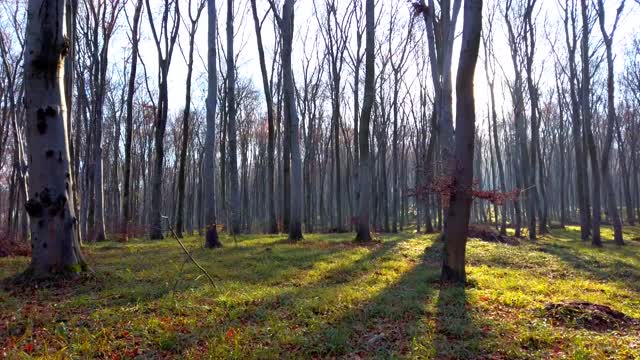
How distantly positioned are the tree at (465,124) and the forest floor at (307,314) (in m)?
1.14

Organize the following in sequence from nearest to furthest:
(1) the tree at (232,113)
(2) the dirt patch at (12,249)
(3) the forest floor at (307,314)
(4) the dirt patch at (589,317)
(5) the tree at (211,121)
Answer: (3) the forest floor at (307,314) → (4) the dirt patch at (589,317) → (2) the dirt patch at (12,249) → (5) the tree at (211,121) → (1) the tree at (232,113)

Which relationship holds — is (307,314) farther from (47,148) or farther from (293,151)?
(293,151)

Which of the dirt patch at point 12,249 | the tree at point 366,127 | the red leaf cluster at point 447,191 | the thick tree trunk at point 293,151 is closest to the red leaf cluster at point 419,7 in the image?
the tree at point 366,127

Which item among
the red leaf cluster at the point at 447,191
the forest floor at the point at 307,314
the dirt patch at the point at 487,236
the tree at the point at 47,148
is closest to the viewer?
the forest floor at the point at 307,314

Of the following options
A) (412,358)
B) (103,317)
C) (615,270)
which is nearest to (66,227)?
(103,317)

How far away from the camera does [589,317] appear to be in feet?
17.5

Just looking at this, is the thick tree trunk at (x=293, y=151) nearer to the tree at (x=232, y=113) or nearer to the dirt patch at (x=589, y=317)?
the tree at (x=232, y=113)

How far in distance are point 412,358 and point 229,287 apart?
3.36m

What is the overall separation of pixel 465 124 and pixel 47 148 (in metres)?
6.16

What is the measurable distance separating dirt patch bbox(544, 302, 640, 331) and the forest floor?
1.2 inches

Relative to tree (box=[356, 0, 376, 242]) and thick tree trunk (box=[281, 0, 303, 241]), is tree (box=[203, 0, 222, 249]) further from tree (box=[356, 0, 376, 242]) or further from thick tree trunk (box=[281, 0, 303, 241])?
tree (box=[356, 0, 376, 242])

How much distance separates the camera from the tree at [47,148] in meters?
6.28

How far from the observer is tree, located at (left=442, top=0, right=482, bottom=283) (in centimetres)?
702

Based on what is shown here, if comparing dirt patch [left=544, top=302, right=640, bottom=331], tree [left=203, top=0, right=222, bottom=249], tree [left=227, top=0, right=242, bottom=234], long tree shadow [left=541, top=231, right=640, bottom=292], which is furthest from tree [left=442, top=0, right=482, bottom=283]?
tree [left=227, top=0, right=242, bottom=234]
